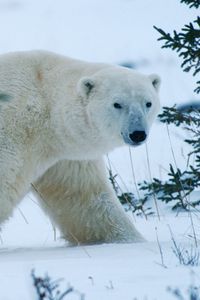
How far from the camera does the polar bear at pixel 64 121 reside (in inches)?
221

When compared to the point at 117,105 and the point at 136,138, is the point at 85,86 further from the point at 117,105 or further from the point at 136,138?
the point at 136,138

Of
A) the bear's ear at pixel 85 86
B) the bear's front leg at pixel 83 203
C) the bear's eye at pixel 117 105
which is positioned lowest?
the bear's front leg at pixel 83 203

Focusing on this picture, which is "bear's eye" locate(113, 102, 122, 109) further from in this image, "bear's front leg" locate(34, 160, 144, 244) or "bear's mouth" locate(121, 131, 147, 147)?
"bear's front leg" locate(34, 160, 144, 244)

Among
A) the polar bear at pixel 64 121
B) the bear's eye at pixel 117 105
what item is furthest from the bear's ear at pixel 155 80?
the bear's eye at pixel 117 105

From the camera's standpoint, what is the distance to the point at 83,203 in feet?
20.7

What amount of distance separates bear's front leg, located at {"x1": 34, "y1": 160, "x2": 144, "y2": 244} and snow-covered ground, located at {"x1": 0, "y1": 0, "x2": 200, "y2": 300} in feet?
0.59

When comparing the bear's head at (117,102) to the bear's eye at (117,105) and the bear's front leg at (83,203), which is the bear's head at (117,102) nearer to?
the bear's eye at (117,105)

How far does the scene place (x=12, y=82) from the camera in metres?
5.80

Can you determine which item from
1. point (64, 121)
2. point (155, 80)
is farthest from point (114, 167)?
point (64, 121)

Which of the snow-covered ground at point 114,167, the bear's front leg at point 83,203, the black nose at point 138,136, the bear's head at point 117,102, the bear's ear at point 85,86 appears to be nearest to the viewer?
the snow-covered ground at point 114,167

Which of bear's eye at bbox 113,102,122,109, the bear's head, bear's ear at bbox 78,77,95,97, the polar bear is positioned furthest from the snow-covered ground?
bear's ear at bbox 78,77,95,97

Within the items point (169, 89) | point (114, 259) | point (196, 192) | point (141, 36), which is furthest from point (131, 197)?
point (141, 36)

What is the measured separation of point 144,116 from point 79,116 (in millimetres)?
464

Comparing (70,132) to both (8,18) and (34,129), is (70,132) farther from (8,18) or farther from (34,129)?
(8,18)
